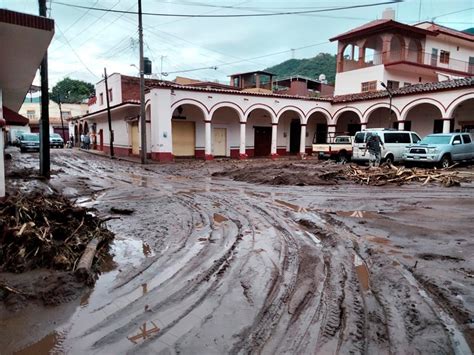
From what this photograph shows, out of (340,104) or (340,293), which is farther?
(340,104)

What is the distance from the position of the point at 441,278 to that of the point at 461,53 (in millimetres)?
39176

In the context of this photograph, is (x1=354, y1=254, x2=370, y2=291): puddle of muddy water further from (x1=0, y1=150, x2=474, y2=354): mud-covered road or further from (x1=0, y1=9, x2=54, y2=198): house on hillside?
(x1=0, y1=9, x2=54, y2=198): house on hillside

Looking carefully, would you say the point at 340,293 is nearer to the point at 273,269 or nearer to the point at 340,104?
the point at 273,269

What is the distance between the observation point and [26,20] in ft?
17.1

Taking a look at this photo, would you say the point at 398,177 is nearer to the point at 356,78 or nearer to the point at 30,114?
the point at 356,78

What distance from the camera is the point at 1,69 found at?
858 cm

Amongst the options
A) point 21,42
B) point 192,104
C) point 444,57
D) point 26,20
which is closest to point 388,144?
point 192,104

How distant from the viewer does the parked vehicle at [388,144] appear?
18781 mm

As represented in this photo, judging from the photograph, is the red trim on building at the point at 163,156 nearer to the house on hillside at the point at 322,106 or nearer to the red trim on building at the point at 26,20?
the house on hillside at the point at 322,106

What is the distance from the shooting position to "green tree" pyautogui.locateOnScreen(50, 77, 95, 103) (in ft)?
246

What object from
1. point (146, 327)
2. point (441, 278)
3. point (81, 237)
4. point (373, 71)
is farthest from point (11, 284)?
point (373, 71)

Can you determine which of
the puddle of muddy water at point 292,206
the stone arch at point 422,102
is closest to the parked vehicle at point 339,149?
the stone arch at point 422,102

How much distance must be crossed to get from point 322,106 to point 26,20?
26387 millimetres

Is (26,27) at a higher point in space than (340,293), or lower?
higher
